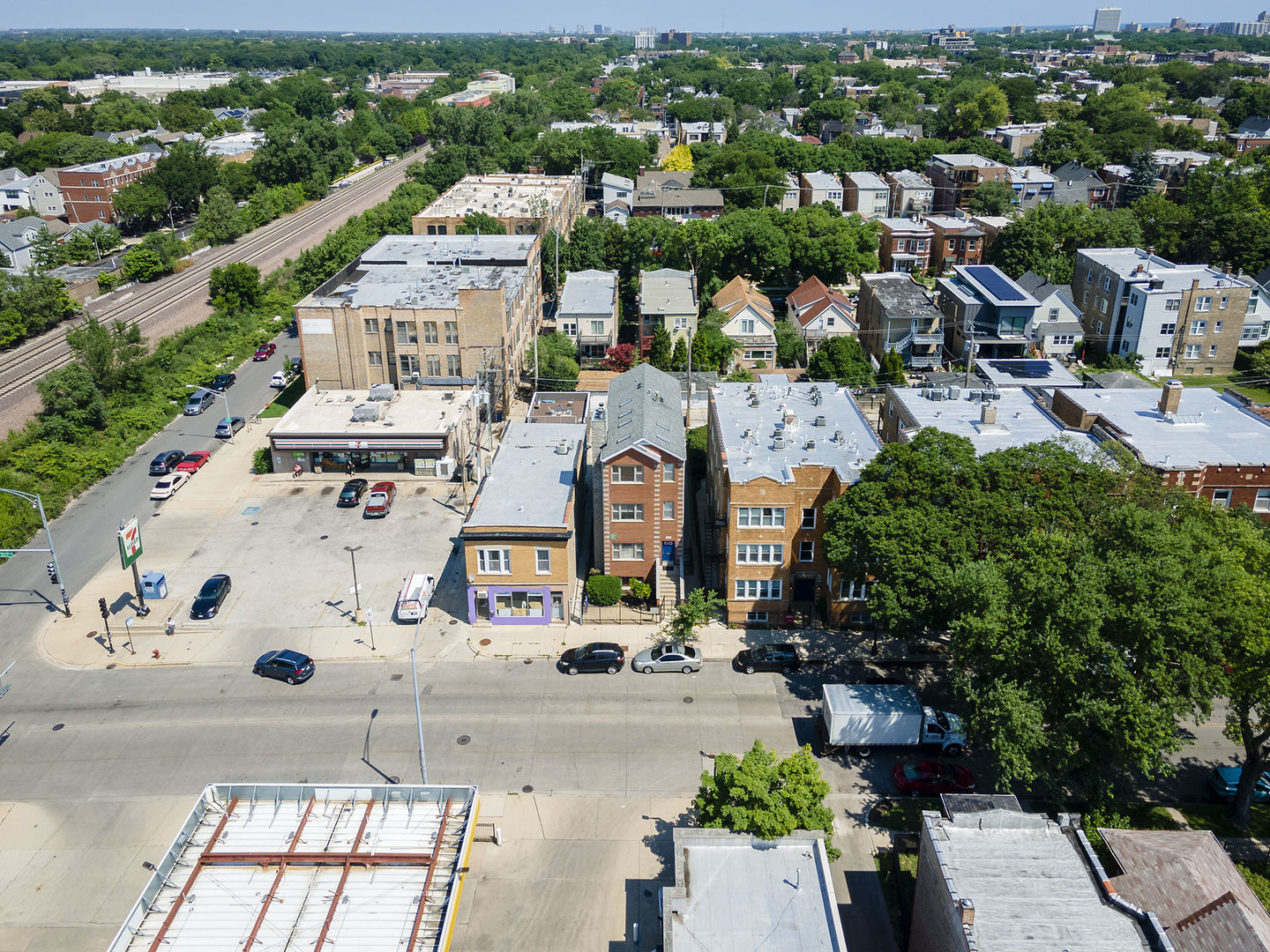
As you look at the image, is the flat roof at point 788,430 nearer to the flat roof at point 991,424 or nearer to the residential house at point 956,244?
the flat roof at point 991,424

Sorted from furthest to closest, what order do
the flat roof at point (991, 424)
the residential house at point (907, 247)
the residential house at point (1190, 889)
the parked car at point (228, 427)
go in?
the residential house at point (907, 247)
the parked car at point (228, 427)
the flat roof at point (991, 424)
the residential house at point (1190, 889)

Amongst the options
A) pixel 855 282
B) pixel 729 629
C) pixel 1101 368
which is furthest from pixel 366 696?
pixel 855 282

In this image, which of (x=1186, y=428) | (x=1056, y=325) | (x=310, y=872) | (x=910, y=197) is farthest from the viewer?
(x=910, y=197)

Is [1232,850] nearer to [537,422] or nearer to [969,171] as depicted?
[537,422]

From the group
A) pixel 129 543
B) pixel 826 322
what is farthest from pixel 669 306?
pixel 129 543

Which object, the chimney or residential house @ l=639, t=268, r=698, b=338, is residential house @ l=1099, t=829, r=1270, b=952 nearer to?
the chimney

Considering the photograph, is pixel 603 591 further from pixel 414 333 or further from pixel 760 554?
pixel 414 333

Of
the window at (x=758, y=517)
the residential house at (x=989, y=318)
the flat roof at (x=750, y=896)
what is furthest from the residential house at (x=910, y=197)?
the flat roof at (x=750, y=896)
